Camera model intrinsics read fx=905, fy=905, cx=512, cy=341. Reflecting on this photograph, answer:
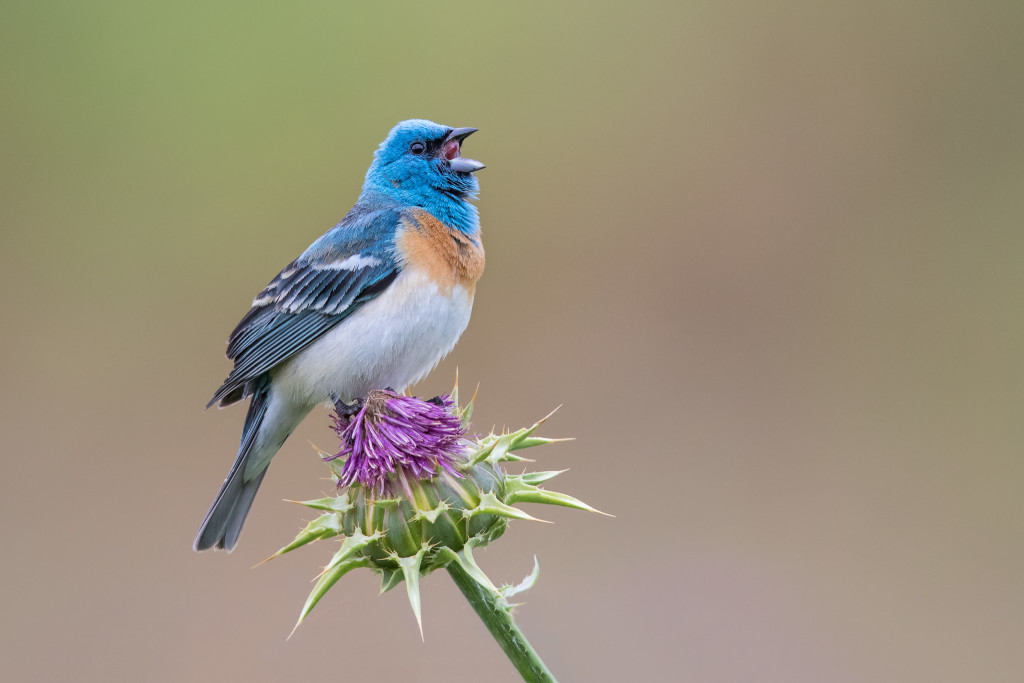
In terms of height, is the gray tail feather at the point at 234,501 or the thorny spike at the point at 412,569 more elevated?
the gray tail feather at the point at 234,501

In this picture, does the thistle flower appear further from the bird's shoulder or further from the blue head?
the blue head

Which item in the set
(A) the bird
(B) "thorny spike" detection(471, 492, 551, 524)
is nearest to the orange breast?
(A) the bird

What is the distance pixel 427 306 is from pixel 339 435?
104 centimetres

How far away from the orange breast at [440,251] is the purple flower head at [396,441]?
45.1 inches

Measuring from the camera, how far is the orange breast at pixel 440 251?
4496 millimetres

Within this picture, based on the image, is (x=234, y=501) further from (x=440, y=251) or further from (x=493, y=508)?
(x=493, y=508)

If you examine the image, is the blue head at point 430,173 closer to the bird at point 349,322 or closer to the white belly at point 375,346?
the bird at point 349,322

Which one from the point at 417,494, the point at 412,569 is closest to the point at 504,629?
the point at 412,569

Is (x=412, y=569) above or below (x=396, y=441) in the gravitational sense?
below

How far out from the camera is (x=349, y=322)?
446 cm

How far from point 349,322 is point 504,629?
2203 millimetres

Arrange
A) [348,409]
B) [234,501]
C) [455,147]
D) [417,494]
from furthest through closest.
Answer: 1. [455,147]
2. [234,501]
3. [348,409]
4. [417,494]

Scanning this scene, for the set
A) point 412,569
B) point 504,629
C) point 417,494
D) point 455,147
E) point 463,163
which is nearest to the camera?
point 504,629

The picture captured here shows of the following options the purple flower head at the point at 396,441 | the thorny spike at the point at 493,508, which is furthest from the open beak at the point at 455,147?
the thorny spike at the point at 493,508
